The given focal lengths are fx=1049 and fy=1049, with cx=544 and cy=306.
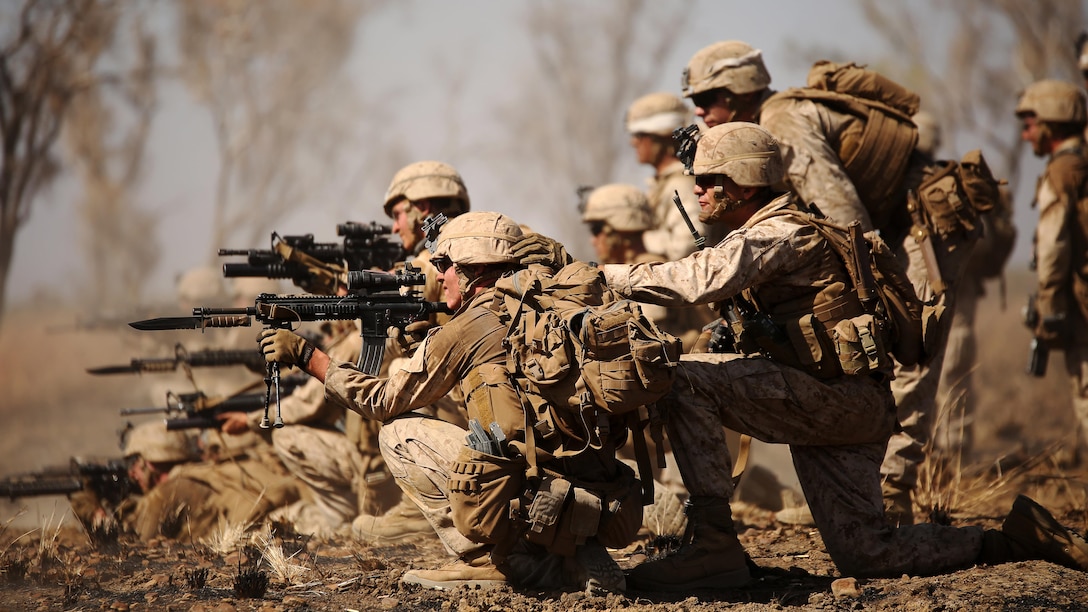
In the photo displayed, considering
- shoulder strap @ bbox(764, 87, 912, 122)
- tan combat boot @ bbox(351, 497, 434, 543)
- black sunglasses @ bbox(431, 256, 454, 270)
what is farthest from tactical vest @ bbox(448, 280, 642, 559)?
shoulder strap @ bbox(764, 87, 912, 122)

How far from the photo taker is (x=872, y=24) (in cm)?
2873

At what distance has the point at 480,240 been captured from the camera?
4734 mm

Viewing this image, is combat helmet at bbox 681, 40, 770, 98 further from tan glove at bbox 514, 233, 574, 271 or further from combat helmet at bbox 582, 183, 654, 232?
tan glove at bbox 514, 233, 574, 271

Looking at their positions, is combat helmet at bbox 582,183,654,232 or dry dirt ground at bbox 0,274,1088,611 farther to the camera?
combat helmet at bbox 582,183,654,232

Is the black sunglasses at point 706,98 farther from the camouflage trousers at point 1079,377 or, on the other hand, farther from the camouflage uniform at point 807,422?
the camouflage trousers at point 1079,377

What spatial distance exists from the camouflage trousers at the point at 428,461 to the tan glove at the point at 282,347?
539 millimetres

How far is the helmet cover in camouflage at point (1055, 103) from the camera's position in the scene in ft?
26.2

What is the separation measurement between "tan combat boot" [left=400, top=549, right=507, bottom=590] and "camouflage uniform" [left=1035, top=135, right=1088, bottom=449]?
5115 millimetres

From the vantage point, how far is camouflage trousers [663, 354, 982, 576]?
4566mm

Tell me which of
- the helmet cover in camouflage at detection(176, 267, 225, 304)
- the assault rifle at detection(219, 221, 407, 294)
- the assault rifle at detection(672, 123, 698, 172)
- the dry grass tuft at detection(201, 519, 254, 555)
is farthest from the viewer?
the helmet cover in camouflage at detection(176, 267, 225, 304)

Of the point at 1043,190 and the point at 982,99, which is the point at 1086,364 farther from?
the point at 982,99

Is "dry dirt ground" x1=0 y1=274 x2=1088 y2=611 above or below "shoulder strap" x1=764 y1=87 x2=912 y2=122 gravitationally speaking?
below

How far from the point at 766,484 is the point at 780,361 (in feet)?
8.33

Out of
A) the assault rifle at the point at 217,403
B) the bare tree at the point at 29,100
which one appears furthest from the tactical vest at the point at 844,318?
the bare tree at the point at 29,100
